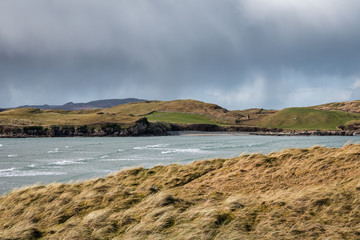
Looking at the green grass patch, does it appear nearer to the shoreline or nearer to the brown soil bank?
the shoreline

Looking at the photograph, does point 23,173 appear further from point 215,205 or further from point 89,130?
point 89,130

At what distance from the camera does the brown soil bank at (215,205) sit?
627 cm

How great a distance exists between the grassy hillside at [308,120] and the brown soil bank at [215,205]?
490ft

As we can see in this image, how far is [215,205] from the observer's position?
7695 mm

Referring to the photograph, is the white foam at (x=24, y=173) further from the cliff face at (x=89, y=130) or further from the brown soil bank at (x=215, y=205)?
the cliff face at (x=89, y=130)

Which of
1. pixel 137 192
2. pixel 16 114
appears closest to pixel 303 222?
pixel 137 192

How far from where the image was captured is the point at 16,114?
14838 centimetres

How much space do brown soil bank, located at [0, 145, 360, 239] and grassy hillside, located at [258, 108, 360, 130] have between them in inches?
5880

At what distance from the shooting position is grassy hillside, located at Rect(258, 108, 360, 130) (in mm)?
152750

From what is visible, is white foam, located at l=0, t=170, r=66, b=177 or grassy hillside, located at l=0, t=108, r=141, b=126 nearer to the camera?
white foam, located at l=0, t=170, r=66, b=177

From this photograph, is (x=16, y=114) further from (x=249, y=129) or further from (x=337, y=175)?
(x=337, y=175)

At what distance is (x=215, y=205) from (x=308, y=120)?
6647 inches

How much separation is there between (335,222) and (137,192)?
5369 millimetres

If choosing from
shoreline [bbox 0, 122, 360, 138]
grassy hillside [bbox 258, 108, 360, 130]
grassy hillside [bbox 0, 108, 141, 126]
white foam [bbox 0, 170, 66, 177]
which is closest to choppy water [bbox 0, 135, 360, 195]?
white foam [bbox 0, 170, 66, 177]
